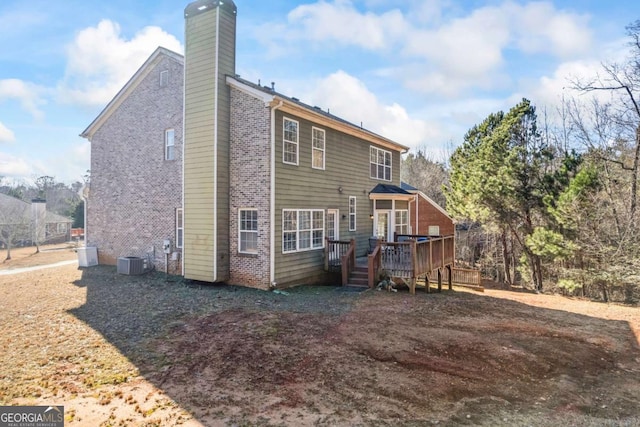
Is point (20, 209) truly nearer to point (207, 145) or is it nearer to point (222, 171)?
point (207, 145)

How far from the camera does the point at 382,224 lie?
1741 cm

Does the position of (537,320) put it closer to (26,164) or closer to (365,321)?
(365,321)

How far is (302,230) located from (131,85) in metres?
9.41

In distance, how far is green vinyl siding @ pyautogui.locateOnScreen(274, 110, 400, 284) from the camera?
11.5m

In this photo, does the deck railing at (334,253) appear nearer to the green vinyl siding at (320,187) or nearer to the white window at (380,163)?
the green vinyl siding at (320,187)

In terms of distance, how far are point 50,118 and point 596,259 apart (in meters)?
28.3

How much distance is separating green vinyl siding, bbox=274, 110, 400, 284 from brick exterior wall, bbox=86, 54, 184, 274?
432cm

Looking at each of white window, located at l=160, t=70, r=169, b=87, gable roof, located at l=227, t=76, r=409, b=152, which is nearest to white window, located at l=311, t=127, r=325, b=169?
gable roof, located at l=227, t=76, r=409, b=152

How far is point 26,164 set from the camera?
73312mm

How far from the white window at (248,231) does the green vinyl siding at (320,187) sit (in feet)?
2.44

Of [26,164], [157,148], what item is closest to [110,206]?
[157,148]

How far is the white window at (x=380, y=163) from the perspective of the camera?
56.3ft

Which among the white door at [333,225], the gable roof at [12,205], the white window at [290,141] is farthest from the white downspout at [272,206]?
the gable roof at [12,205]

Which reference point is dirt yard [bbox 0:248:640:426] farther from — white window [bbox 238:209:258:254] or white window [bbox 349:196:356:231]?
white window [bbox 349:196:356:231]
